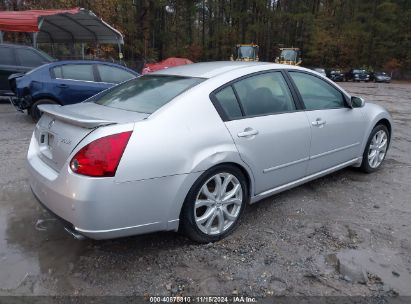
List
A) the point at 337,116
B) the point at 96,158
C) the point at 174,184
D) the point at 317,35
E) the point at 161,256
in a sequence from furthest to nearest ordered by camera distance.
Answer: the point at 317,35
the point at 337,116
the point at 161,256
the point at 174,184
the point at 96,158

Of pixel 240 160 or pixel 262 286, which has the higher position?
pixel 240 160

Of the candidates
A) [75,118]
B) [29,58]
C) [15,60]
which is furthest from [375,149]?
[15,60]

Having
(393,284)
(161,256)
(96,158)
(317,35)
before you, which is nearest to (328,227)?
(393,284)

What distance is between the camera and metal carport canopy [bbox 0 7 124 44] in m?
12.2

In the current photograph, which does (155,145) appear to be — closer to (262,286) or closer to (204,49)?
(262,286)

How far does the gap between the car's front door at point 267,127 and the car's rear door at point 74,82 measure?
5223 mm

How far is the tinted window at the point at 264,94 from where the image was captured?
3320 mm

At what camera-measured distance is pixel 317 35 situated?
43906 mm

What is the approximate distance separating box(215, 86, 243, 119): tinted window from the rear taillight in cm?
96

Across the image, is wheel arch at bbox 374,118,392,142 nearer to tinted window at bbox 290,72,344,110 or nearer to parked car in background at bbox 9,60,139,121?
tinted window at bbox 290,72,344,110

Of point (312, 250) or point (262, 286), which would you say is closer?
point (262, 286)

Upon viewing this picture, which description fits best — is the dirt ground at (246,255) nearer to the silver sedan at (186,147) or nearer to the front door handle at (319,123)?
the silver sedan at (186,147)

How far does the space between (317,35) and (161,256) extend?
45735 mm

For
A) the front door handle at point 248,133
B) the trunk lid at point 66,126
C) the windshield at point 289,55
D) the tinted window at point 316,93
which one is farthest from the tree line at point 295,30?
the front door handle at point 248,133
